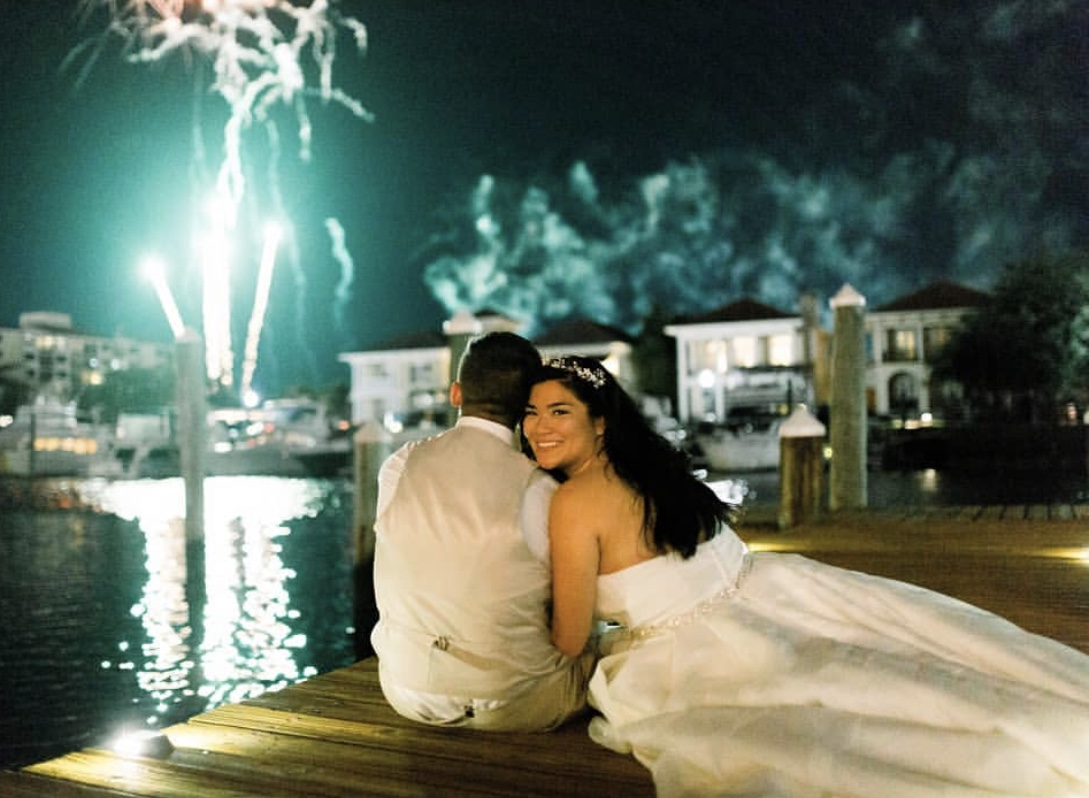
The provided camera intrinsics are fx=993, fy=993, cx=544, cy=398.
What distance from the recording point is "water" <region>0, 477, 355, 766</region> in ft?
28.1

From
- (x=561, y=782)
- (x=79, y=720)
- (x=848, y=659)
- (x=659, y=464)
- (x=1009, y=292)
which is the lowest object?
(x=79, y=720)

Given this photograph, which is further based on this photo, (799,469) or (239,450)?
(239,450)

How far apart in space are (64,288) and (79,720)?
107m

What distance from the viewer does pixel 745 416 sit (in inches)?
1703

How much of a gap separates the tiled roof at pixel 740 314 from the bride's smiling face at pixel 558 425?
48.0 m

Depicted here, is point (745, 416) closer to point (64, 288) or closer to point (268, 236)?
point (268, 236)

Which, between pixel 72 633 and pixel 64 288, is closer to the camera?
pixel 72 633

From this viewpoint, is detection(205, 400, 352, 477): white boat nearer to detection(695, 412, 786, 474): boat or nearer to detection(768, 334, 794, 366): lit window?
detection(695, 412, 786, 474): boat

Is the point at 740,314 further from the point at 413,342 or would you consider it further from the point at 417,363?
the point at 413,342

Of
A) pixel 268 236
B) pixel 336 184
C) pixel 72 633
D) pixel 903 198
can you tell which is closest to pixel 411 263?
pixel 336 184

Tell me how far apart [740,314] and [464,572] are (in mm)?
49944

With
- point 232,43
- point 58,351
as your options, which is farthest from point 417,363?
point 58,351

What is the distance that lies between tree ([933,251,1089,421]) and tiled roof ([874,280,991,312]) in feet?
42.0

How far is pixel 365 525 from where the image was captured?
11859mm
